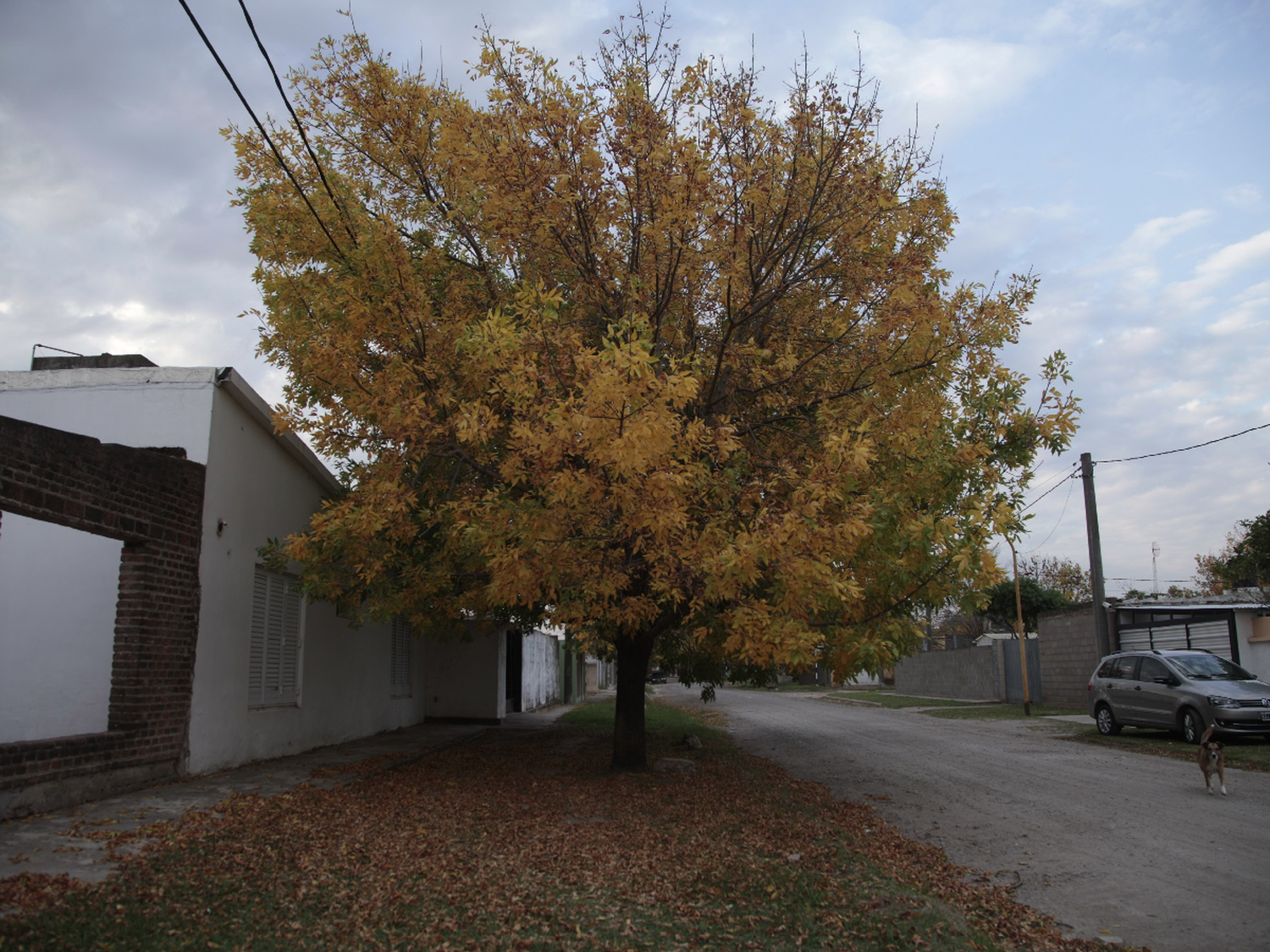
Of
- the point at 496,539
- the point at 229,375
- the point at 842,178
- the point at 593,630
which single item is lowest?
the point at 593,630

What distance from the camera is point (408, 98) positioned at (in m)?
9.30

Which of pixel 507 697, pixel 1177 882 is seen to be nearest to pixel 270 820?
pixel 1177 882

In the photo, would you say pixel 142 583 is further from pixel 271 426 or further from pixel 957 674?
pixel 957 674

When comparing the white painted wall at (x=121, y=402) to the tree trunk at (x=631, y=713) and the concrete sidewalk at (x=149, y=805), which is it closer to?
the concrete sidewalk at (x=149, y=805)

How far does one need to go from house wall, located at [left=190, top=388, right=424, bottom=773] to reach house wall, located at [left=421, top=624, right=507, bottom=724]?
5.44 meters

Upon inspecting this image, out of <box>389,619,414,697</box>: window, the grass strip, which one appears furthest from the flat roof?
the grass strip

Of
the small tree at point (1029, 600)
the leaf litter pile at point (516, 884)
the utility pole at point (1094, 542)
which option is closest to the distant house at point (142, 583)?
the leaf litter pile at point (516, 884)

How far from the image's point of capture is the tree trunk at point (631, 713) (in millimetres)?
10586

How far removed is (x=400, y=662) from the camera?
55.1 ft

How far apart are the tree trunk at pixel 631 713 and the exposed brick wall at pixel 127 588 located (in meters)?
4.77

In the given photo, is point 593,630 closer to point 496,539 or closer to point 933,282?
point 496,539

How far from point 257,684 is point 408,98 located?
696 cm

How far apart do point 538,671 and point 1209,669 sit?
17428 millimetres

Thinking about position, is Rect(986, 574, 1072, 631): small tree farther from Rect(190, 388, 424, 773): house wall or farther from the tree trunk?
Rect(190, 388, 424, 773): house wall
